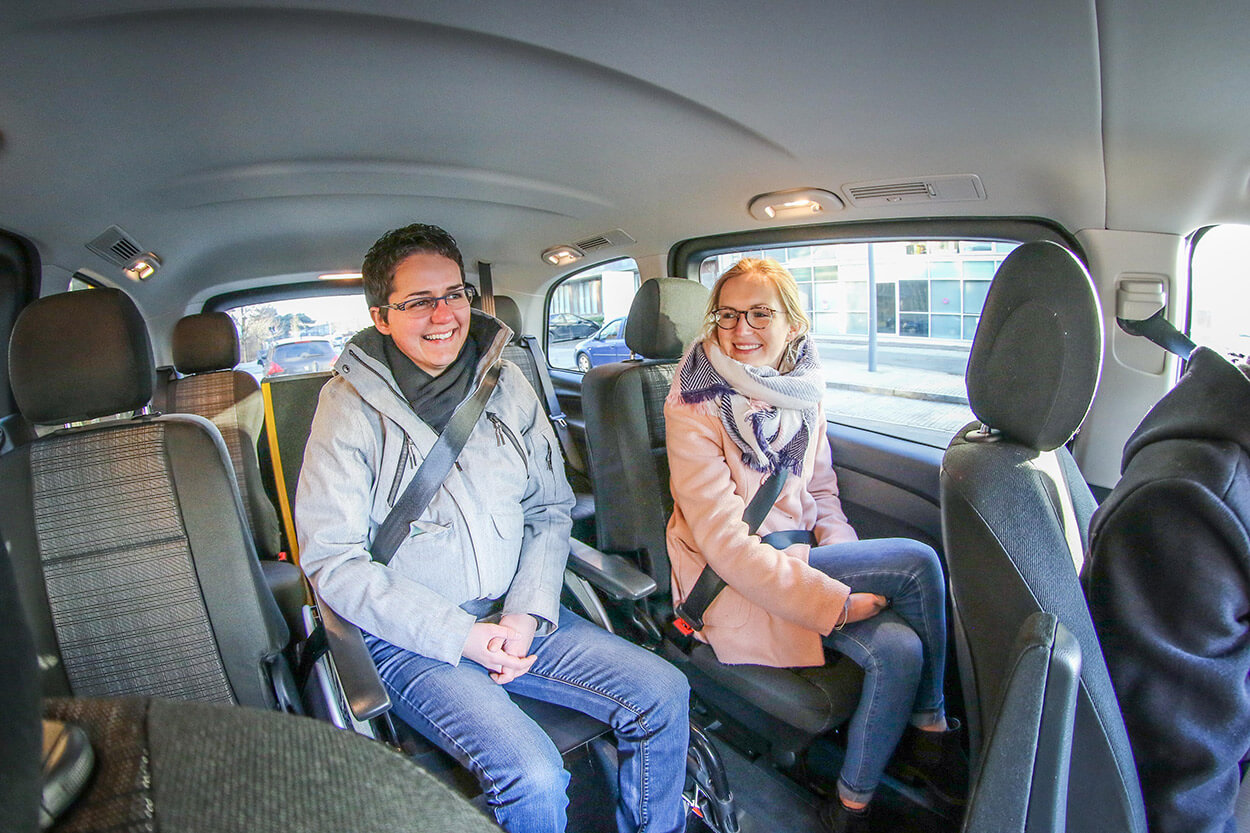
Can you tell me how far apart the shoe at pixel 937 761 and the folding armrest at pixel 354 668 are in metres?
1.43

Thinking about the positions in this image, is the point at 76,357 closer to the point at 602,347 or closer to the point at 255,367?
the point at 255,367

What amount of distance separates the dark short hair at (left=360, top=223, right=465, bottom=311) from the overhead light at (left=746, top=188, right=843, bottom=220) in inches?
57.2

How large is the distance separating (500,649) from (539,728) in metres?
0.21

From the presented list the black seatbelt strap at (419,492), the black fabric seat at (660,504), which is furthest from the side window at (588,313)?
the black seatbelt strap at (419,492)

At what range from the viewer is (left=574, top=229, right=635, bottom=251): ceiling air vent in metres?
3.63

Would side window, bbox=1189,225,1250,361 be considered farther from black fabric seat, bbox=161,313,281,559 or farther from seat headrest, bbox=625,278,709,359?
black fabric seat, bbox=161,313,281,559

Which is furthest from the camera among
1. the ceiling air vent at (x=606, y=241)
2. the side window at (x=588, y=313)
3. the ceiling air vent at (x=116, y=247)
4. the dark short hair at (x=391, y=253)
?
the side window at (x=588, y=313)

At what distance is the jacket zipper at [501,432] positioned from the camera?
1855mm

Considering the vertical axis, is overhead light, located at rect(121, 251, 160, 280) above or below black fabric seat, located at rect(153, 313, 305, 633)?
above

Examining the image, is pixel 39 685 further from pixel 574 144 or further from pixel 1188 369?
pixel 574 144

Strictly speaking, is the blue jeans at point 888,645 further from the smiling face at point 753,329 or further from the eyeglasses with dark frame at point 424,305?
the eyeglasses with dark frame at point 424,305

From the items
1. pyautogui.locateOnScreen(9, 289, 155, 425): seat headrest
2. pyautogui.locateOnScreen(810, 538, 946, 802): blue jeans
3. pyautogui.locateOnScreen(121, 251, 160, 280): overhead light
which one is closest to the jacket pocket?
pyautogui.locateOnScreen(810, 538, 946, 802): blue jeans

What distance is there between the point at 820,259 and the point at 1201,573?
7.50 ft

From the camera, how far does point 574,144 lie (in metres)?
2.52
